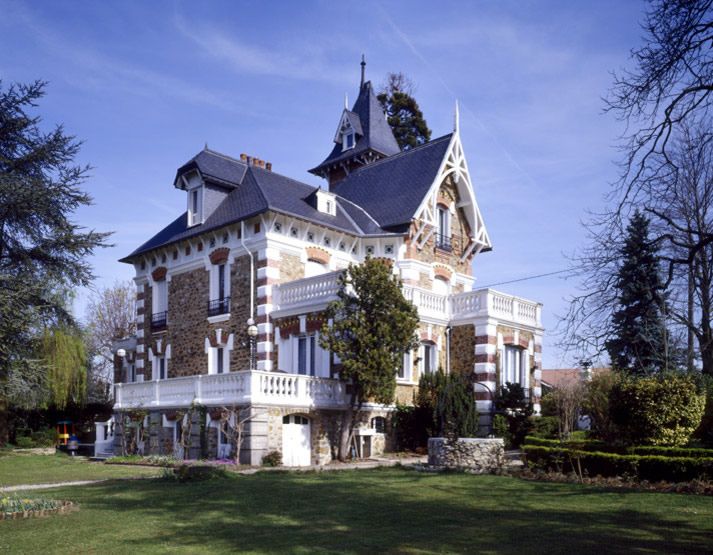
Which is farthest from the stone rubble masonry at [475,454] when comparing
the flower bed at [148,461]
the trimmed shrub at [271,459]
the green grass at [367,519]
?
the flower bed at [148,461]

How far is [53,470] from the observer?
2222cm

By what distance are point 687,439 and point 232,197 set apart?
18603 millimetres

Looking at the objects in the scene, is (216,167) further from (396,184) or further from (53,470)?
(53,470)

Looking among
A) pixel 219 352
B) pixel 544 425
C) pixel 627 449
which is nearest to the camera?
pixel 627 449

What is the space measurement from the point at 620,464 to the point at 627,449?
1.81 ft

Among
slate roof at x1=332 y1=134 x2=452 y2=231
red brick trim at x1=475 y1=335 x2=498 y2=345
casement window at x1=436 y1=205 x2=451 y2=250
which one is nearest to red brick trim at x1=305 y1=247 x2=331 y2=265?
slate roof at x1=332 y1=134 x2=452 y2=231

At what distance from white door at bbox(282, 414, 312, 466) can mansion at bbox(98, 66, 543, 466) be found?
0.04 m

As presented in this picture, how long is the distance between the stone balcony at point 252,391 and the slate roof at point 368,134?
1539cm

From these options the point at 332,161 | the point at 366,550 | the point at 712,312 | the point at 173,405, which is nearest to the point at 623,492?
the point at 366,550

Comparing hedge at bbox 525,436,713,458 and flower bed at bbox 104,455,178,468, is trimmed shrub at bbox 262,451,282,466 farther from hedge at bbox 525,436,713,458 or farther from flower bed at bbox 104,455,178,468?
hedge at bbox 525,436,713,458

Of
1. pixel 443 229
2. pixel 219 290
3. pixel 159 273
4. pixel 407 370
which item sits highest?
pixel 443 229

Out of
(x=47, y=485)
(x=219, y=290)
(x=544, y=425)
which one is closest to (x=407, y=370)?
(x=544, y=425)

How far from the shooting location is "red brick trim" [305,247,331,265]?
27.7 metres

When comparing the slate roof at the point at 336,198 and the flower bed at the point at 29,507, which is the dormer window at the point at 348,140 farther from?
the flower bed at the point at 29,507
